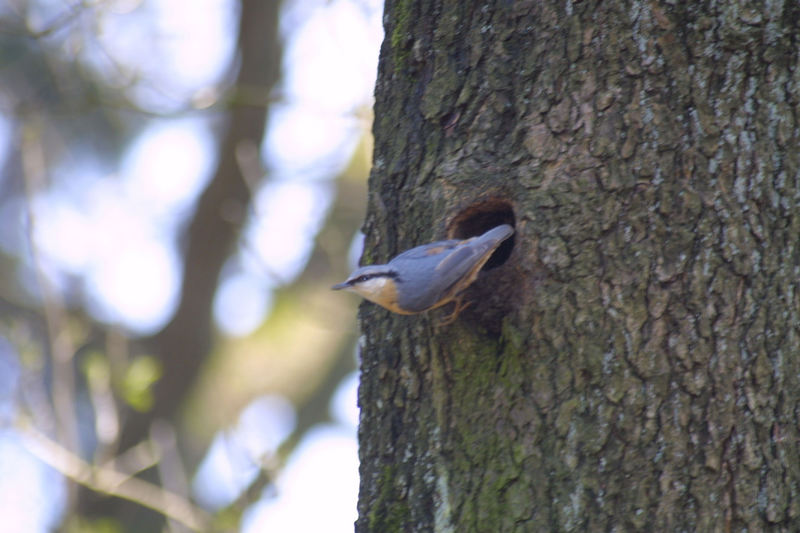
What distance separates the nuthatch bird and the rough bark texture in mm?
55

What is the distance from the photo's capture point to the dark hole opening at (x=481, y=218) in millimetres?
2484

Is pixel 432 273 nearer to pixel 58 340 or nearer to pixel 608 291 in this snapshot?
pixel 608 291

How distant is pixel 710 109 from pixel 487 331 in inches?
32.3

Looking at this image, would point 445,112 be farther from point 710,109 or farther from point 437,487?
point 437,487

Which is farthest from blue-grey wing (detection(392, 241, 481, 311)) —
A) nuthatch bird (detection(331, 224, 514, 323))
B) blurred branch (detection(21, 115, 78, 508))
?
blurred branch (detection(21, 115, 78, 508))

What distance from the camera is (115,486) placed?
4.69 metres

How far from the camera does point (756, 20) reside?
2.22m

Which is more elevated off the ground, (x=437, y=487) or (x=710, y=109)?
(x=710, y=109)

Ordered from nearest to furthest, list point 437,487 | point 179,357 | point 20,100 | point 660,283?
point 660,283
point 437,487
point 20,100
point 179,357

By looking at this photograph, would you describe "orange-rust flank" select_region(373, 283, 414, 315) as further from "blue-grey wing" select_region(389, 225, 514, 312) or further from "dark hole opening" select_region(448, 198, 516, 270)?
"dark hole opening" select_region(448, 198, 516, 270)

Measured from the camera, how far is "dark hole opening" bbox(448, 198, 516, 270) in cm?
248

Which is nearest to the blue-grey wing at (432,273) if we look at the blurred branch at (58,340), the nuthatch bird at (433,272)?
the nuthatch bird at (433,272)

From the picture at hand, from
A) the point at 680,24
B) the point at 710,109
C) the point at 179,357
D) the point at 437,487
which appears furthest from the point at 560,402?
the point at 179,357

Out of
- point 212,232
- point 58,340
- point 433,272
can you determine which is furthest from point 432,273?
point 212,232
